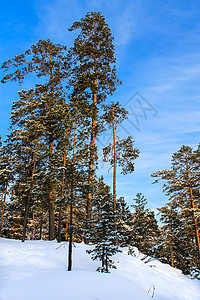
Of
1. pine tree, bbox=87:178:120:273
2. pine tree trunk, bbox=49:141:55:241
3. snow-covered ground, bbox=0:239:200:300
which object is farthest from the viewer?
pine tree trunk, bbox=49:141:55:241

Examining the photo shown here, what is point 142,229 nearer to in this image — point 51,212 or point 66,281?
point 51,212

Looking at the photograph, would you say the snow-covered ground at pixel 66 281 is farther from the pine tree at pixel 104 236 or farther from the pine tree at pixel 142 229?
the pine tree at pixel 142 229

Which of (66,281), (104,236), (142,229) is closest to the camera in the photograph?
(66,281)

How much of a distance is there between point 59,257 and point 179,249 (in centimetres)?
2503

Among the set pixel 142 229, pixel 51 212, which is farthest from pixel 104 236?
pixel 142 229

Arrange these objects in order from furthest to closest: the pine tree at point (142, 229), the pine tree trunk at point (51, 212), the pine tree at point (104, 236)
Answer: the pine tree at point (142, 229)
the pine tree trunk at point (51, 212)
the pine tree at point (104, 236)

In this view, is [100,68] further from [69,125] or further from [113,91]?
[69,125]

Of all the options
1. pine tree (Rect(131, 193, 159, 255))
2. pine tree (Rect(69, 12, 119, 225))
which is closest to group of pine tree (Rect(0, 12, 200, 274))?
pine tree (Rect(69, 12, 119, 225))

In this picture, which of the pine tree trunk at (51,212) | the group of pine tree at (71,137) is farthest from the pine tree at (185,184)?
the pine tree trunk at (51,212)

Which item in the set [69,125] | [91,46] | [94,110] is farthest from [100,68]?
[69,125]

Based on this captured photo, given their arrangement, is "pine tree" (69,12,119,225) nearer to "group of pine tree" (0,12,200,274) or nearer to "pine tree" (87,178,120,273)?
"group of pine tree" (0,12,200,274)

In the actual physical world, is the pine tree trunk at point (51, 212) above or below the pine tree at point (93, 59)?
below

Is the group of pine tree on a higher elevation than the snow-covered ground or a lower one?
higher

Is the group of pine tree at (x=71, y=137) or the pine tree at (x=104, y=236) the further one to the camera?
the group of pine tree at (x=71, y=137)
